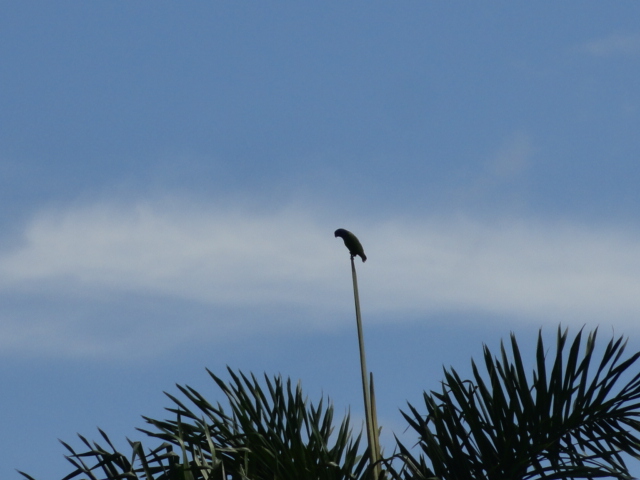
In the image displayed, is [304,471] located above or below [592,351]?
below

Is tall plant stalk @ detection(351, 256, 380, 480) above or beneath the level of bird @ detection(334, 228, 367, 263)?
beneath

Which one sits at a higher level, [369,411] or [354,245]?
[354,245]

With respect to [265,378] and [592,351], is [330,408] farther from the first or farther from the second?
[592,351]

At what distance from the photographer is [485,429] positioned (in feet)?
16.0

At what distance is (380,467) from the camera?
4.92 m

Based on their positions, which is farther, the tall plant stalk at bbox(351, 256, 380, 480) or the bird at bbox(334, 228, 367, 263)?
the bird at bbox(334, 228, 367, 263)

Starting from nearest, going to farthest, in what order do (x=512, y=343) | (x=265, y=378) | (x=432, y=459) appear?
(x=432, y=459)
(x=512, y=343)
(x=265, y=378)

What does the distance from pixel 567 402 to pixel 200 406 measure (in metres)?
1.77

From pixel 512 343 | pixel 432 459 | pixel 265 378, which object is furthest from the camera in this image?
pixel 265 378

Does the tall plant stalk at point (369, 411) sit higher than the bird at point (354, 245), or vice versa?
the bird at point (354, 245)

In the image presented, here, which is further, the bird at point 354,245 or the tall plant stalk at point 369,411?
the bird at point 354,245

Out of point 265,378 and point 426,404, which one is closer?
point 426,404

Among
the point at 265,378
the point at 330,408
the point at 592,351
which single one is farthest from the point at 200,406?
the point at 592,351

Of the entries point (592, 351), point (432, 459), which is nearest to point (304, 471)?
point (432, 459)
